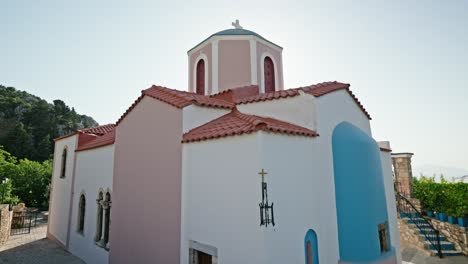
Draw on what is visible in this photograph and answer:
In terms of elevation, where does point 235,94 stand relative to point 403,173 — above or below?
above

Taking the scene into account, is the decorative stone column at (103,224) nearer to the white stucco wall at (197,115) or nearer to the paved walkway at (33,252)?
the paved walkway at (33,252)

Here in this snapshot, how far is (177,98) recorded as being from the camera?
6469 millimetres

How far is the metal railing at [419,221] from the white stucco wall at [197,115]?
32.2ft

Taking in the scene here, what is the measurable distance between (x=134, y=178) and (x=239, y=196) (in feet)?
13.6

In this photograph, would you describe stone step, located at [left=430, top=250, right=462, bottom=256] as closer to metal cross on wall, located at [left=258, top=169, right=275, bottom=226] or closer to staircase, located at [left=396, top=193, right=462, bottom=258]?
staircase, located at [left=396, top=193, right=462, bottom=258]

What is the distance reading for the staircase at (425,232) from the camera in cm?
955

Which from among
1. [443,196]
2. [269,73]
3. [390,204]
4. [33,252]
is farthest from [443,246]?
[33,252]

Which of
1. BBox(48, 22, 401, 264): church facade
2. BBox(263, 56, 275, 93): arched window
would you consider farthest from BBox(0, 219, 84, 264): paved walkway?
BBox(263, 56, 275, 93): arched window

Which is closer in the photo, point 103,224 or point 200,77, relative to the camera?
point 103,224

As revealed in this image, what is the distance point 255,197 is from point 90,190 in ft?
28.2

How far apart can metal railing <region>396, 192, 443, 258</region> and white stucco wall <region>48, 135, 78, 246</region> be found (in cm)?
1564

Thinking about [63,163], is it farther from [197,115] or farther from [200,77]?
[197,115]

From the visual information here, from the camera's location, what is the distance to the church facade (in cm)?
456

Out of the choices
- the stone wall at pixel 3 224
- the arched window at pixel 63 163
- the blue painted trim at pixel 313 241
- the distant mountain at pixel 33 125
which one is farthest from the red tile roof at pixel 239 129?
the distant mountain at pixel 33 125
